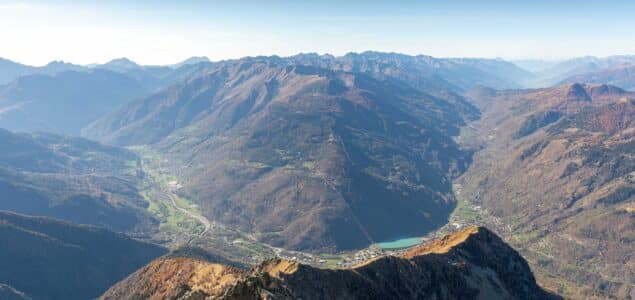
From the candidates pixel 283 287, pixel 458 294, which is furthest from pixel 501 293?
pixel 283 287

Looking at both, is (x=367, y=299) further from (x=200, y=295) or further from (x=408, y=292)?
(x=200, y=295)

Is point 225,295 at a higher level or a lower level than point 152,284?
higher

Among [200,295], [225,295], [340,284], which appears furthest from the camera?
[340,284]

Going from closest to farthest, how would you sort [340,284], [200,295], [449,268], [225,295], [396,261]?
1. [225,295]
2. [200,295]
3. [340,284]
4. [396,261]
5. [449,268]

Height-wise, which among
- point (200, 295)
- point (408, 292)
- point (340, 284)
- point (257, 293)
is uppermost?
point (257, 293)

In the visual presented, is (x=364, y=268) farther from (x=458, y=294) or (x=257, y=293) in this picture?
(x=257, y=293)

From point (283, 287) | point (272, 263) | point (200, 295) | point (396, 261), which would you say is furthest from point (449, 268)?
A: point (200, 295)

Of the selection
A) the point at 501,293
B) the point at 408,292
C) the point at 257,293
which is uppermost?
the point at 257,293

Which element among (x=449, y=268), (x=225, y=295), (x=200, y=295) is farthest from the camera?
(x=449, y=268)

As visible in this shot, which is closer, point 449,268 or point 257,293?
point 257,293
